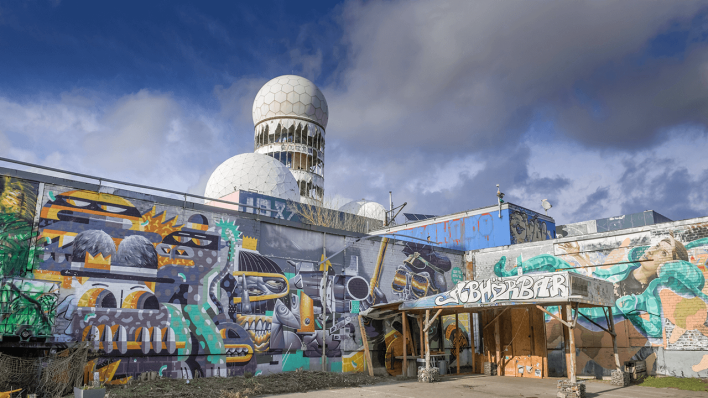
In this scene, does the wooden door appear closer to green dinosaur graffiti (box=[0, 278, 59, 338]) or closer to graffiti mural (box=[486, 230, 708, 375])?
graffiti mural (box=[486, 230, 708, 375])

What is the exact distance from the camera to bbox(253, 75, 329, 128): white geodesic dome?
42.7m

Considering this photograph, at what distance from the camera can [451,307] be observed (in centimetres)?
1756

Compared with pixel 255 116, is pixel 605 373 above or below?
below

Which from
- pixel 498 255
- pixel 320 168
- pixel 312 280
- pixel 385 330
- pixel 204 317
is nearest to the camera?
pixel 204 317

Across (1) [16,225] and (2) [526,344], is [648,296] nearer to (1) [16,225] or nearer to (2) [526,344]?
(2) [526,344]

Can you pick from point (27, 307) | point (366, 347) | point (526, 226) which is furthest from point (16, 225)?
point (526, 226)

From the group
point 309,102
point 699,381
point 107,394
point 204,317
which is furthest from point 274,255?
point 309,102

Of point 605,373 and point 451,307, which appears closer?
point 451,307

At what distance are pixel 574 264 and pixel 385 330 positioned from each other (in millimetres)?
8525

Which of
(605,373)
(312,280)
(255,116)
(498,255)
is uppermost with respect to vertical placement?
(255,116)

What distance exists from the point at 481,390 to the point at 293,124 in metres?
31.7

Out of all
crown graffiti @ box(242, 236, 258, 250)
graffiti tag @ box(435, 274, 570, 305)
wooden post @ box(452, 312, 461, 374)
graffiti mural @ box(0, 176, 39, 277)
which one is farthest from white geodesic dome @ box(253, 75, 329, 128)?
graffiti mural @ box(0, 176, 39, 277)

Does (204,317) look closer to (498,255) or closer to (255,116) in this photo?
(498,255)

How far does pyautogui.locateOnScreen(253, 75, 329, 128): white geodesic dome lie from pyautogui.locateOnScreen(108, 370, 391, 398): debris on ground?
29859 millimetres
